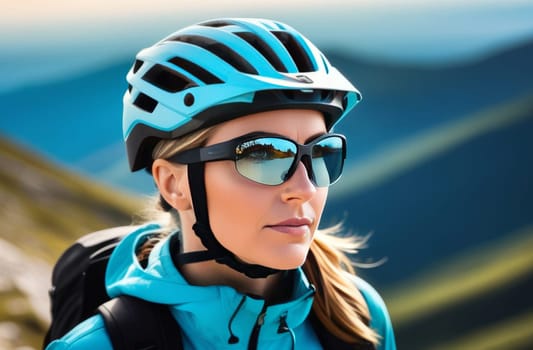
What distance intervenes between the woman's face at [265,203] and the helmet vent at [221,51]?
0.27 meters

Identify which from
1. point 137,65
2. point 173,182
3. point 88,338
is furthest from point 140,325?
point 137,65

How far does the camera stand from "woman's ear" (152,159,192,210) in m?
3.13

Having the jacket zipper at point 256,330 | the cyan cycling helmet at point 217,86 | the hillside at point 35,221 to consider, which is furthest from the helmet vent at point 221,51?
the hillside at point 35,221

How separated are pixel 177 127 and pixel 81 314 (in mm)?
1221

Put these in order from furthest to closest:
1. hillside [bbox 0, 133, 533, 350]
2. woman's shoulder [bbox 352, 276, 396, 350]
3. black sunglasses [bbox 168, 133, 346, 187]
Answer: hillside [bbox 0, 133, 533, 350]
woman's shoulder [bbox 352, 276, 396, 350]
black sunglasses [bbox 168, 133, 346, 187]

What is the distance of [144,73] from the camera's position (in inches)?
133

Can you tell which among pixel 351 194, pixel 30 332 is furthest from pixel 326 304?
pixel 351 194

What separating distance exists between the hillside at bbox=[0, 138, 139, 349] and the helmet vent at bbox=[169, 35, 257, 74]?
13.7ft

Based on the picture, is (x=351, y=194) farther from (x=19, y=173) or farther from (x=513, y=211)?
(x=19, y=173)

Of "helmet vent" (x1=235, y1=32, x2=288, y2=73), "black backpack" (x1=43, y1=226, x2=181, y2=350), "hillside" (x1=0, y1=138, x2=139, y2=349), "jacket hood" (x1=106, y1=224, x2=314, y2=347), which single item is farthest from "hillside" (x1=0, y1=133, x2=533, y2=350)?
"helmet vent" (x1=235, y1=32, x2=288, y2=73)

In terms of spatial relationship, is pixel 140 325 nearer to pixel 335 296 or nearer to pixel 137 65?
pixel 335 296

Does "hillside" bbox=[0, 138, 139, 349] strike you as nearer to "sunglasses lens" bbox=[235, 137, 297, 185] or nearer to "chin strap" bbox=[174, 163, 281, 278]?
"chin strap" bbox=[174, 163, 281, 278]

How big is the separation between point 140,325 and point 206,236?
479 mm

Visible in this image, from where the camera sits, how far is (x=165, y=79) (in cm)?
333
